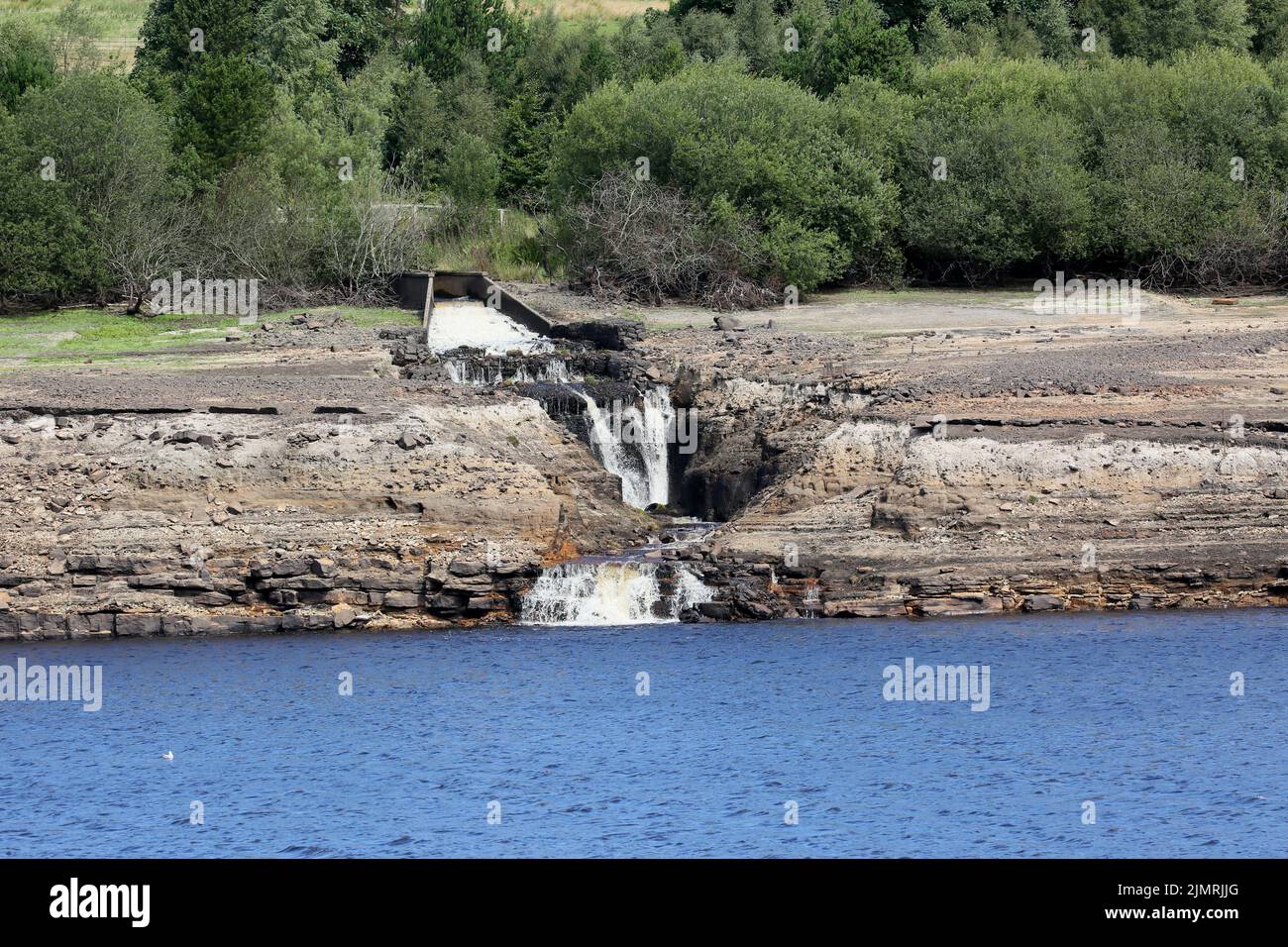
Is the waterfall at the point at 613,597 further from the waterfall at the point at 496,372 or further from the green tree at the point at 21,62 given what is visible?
the green tree at the point at 21,62

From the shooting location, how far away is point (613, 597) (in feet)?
100

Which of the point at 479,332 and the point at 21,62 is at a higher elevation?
the point at 21,62

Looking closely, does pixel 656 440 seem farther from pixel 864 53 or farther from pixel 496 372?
pixel 864 53

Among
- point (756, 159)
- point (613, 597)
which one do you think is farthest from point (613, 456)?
point (756, 159)

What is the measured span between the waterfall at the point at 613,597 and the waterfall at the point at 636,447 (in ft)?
20.3

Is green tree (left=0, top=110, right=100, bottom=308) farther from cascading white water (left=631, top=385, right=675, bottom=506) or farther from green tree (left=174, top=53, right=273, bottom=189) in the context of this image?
cascading white water (left=631, top=385, right=675, bottom=506)

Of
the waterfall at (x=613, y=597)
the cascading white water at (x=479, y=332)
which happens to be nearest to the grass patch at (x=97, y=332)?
the cascading white water at (x=479, y=332)

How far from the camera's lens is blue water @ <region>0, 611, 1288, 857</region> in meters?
20.7

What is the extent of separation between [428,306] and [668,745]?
26.1m

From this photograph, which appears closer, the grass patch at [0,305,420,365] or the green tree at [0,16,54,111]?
the grass patch at [0,305,420,365]

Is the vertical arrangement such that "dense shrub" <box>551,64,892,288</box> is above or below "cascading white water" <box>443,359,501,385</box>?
above

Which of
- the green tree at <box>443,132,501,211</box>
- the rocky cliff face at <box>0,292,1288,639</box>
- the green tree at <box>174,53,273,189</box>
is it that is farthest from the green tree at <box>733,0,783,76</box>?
the rocky cliff face at <box>0,292,1288,639</box>

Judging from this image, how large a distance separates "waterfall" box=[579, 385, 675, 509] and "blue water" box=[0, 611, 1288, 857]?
763 cm
